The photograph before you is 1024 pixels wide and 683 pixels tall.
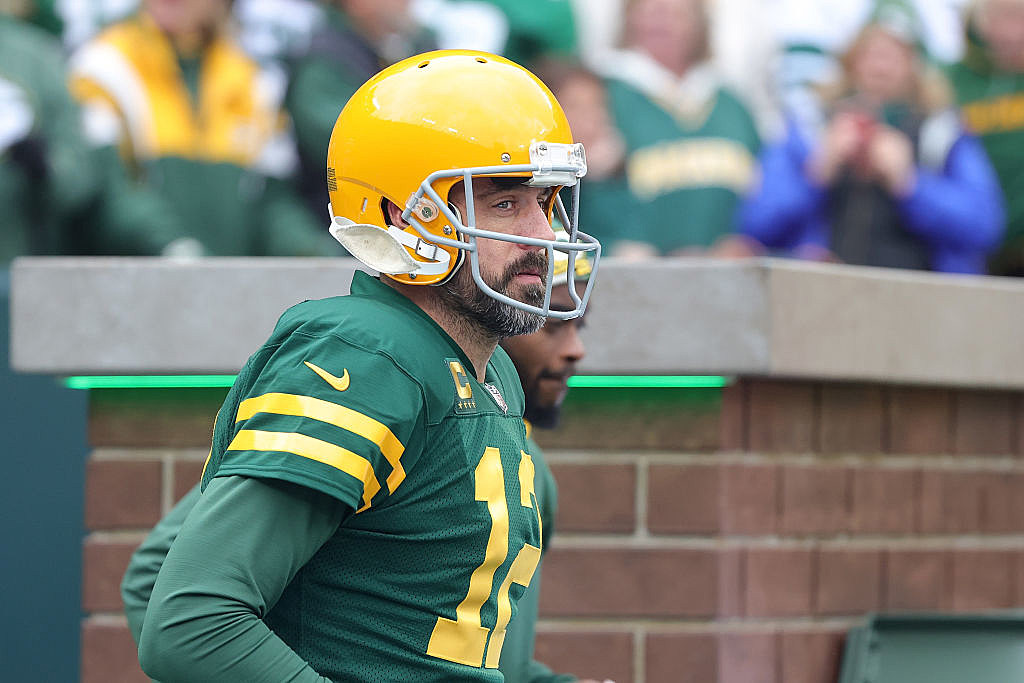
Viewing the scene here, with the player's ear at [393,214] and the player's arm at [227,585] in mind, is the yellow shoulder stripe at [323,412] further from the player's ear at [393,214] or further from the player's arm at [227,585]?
the player's ear at [393,214]

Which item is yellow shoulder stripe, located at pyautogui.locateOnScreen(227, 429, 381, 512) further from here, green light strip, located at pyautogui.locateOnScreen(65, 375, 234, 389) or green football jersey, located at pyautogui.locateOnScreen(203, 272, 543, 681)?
green light strip, located at pyautogui.locateOnScreen(65, 375, 234, 389)

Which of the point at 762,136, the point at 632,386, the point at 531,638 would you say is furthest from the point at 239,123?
the point at 531,638

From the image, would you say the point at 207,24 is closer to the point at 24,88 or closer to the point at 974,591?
the point at 24,88

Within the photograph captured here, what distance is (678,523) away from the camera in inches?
104

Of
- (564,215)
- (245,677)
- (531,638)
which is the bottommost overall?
(531,638)

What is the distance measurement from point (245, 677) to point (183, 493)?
1326 millimetres

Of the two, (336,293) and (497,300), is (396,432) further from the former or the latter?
(336,293)

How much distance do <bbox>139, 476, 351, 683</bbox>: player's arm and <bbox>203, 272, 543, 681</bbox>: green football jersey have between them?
4 cm

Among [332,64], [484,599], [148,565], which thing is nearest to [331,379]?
[484,599]

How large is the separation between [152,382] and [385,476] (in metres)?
1.32

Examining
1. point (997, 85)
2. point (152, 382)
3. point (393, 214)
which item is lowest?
point (152, 382)

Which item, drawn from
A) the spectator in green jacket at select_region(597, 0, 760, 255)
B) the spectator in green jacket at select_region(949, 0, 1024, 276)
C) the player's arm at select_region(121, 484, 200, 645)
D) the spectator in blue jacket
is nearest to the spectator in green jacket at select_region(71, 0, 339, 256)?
the spectator in green jacket at select_region(597, 0, 760, 255)

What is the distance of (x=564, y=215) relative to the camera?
187 centimetres

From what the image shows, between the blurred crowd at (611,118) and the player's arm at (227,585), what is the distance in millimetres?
2832
